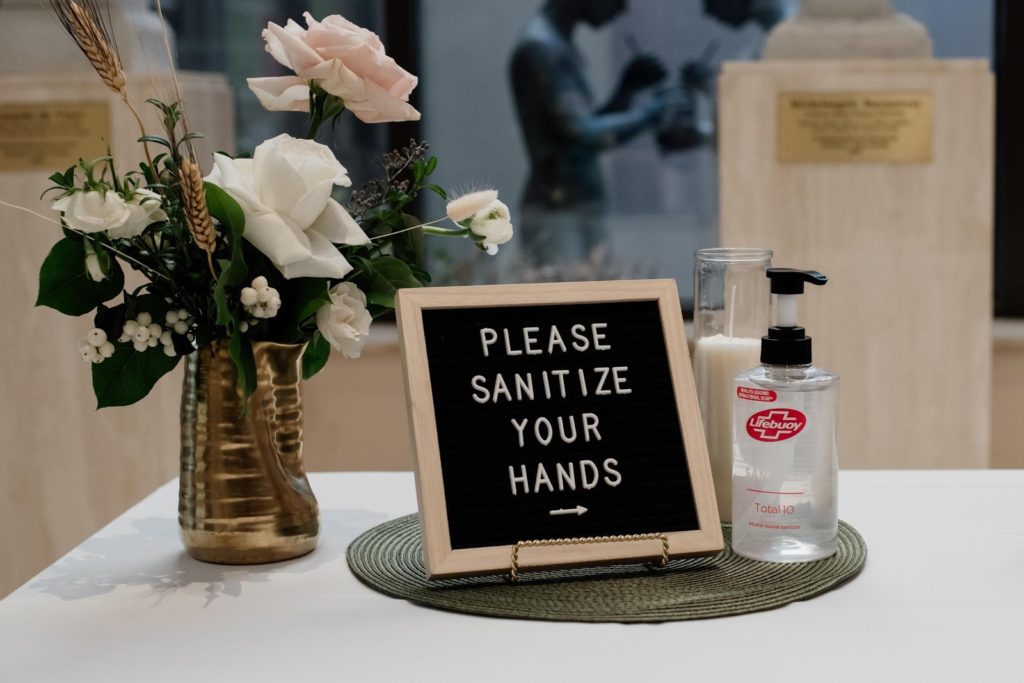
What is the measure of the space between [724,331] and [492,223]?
208 millimetres

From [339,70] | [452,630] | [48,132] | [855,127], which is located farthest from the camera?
[48,132]

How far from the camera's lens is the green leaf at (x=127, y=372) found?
2.79ft

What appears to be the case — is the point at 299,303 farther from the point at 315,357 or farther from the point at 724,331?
the point at 724,331

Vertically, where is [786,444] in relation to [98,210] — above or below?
below

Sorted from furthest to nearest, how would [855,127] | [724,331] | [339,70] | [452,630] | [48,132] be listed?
[48,132]
[855,127]
[724,331]
[339,70]
[452,630]

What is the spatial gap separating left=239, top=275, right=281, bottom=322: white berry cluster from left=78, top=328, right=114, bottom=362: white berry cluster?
107 mm

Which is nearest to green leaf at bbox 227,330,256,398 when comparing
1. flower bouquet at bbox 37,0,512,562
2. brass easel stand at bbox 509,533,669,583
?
flower bouquet at bbox 37,0,512,562

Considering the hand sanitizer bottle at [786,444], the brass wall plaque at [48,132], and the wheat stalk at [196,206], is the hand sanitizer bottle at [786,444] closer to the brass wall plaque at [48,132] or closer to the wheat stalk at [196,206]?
the wheat stalk at [196,206]

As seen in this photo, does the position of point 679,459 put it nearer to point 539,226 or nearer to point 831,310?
point 831,310

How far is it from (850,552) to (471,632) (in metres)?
0.30

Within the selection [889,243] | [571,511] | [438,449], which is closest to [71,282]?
[438,449]

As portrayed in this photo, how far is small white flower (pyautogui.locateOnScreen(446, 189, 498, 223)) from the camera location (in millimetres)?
878

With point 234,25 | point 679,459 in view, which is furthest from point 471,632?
point 234,25

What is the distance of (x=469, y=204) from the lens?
2.89 ft
